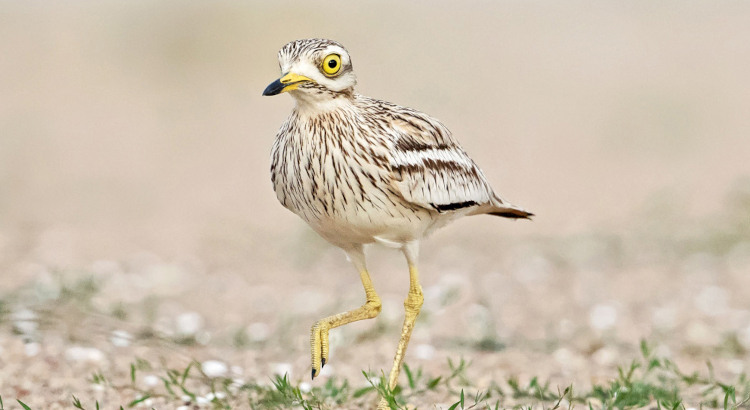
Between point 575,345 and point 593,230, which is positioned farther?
point 593,230

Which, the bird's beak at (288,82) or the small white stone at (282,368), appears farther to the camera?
the small white stone at (282,368)

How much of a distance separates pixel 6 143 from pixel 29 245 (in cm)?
→ 506

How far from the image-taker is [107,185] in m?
11.3

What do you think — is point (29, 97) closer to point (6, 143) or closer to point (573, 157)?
point (6, 143)

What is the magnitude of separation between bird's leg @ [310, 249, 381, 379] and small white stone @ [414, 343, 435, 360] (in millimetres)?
1351

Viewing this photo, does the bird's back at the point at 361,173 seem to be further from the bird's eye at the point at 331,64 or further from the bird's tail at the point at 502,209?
the bird's tail at the point at 502,209

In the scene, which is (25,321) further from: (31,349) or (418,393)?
(418,393)

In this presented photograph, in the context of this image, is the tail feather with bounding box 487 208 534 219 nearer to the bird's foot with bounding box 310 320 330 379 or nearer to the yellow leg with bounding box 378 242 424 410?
the yellow leg with bounding box 378 242 424 410

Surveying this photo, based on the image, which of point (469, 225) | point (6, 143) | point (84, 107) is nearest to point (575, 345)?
point (469, 225)

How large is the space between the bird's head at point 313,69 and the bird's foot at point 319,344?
1.02 m

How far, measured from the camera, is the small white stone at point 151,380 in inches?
167

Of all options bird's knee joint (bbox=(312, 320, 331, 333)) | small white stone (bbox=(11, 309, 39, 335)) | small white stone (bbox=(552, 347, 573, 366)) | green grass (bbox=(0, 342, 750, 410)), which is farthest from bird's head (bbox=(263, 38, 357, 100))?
small white stone (bbox=(552, 347, 573, 366))

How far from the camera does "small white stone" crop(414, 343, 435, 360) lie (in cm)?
524

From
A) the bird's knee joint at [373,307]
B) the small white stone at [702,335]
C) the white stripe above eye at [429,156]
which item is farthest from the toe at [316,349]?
the small white stone at [702,335]
